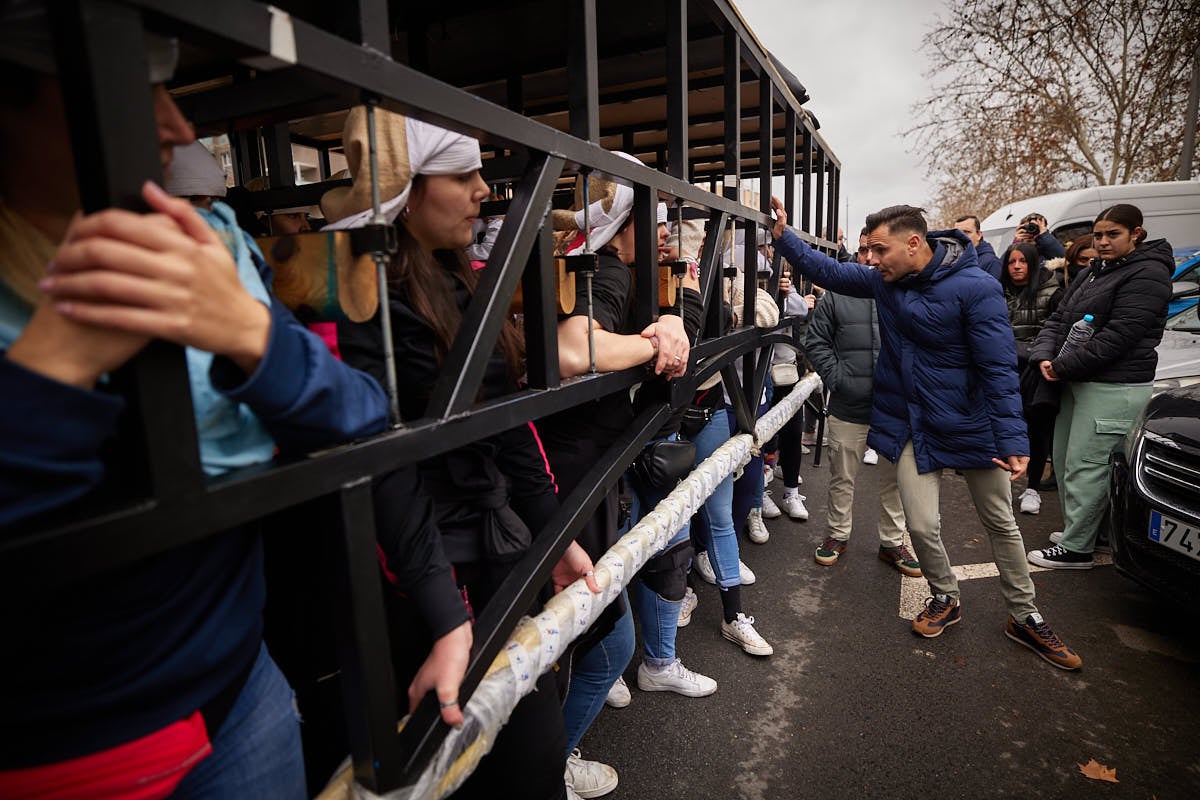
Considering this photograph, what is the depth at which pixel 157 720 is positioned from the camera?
0.85m

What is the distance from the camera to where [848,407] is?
415cm

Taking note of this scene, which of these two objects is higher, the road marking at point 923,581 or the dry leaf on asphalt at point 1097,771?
the dry leaf on asphalt at point 1097,771

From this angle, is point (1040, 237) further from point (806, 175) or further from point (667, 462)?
point (667, 462)

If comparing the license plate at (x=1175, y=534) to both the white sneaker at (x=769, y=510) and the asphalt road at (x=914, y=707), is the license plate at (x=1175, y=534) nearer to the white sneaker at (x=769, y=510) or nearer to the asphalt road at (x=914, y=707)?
the asphalt road at (x=914, y=707)

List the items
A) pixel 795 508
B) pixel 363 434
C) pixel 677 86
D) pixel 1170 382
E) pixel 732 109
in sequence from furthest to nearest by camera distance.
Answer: pixel 795 508
pixel 1170 382
pixel 732 109
pixel 677 86
pixel 363 434

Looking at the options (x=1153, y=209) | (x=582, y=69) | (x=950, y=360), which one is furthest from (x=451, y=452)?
(x=1153, y=209)

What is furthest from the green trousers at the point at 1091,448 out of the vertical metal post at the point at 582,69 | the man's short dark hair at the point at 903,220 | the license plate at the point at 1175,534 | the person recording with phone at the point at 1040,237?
the vertical metal post at the point at 582,69

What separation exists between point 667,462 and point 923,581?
2.58 metres

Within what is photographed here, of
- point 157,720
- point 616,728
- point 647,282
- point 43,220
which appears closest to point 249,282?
point 43,220

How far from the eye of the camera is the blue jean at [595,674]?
2145 mm

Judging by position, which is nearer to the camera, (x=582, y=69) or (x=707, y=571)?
(x=582, y=69)

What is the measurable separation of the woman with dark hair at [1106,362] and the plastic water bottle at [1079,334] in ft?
0.09

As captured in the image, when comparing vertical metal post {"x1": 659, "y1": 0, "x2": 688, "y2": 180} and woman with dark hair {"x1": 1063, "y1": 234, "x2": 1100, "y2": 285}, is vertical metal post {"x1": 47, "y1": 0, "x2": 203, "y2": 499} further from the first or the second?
woman with dark hair {"x1": 1063, "y1": 234, "x2": 1100, "y2": 285}

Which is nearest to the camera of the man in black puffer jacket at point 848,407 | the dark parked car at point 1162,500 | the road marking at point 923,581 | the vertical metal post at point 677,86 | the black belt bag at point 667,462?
the vertical metal post at point 677,86
